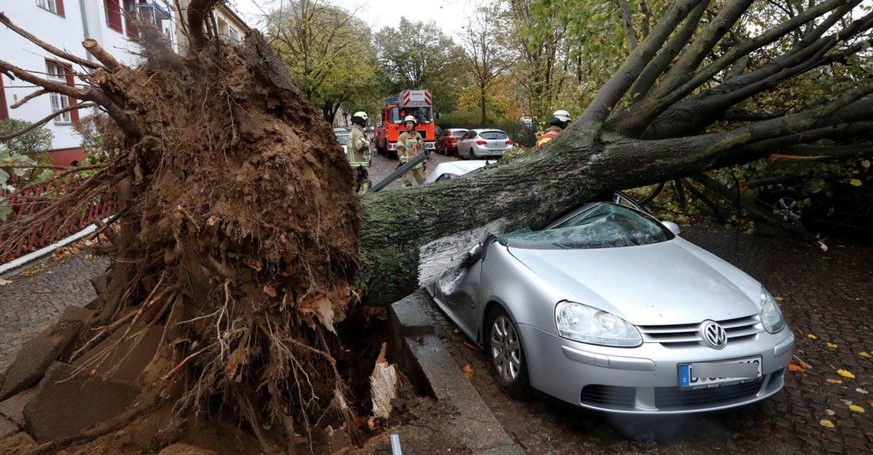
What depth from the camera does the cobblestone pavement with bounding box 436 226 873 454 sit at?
3.40 metres

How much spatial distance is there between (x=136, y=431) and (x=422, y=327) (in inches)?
103

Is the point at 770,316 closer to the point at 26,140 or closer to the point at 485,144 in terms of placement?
the point at 26,140

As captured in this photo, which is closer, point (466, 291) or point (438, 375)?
point (438, 375)

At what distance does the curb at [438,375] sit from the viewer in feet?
11.0

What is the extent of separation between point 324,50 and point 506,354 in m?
19.6

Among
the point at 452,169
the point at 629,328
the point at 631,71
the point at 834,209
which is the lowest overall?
the point at 834,209

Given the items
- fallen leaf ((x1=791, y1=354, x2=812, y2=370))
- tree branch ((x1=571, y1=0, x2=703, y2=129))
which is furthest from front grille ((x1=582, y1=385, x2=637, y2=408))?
tree branch ((x1=571, y1=0, x2=703, y2=129))

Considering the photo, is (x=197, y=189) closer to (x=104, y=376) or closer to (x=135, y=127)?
(x=135, y=127)

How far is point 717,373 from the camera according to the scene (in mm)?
3246

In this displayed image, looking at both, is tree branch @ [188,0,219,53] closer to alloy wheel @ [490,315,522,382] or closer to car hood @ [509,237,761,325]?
car hood @ [509,237,761,325]

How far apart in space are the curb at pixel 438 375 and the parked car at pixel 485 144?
62.5ft

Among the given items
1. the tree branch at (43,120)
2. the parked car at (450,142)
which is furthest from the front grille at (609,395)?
the parked car at (450,142)

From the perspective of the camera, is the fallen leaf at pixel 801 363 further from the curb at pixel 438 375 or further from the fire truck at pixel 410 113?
the fire truck at pixel 410 113

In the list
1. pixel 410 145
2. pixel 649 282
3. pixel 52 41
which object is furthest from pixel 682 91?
pixel 52 41
